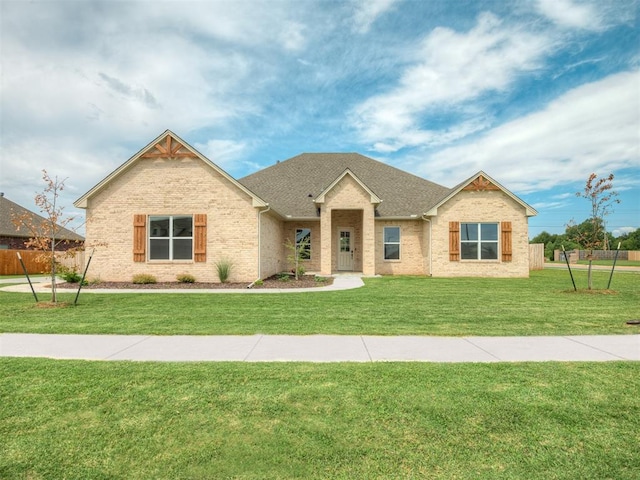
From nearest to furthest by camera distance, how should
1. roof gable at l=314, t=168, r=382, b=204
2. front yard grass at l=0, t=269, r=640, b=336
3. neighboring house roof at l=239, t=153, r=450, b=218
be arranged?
front yard grass at l=0, t=269, r=640, b=336 < roof gable at l=314, t=168, r=382, b=204 < neighboring house roof at l=239, t=153, r=450, b=218

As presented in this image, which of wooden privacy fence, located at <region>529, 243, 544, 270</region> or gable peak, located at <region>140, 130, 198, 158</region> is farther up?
gable peak, located at <region>140, 130, 198, 158</region>

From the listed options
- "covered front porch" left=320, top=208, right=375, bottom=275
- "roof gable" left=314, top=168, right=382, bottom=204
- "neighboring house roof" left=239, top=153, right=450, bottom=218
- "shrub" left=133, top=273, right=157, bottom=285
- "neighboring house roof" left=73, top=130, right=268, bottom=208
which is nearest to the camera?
"shrub" left=133, top=273, right=157, bottom=285

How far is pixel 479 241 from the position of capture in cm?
1859

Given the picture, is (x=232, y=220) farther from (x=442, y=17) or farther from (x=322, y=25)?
(x=442, y=17)

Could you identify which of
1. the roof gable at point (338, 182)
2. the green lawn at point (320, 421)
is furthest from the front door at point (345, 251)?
the green lawn at point (320, 421)

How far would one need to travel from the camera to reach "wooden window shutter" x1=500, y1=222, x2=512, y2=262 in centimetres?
1827

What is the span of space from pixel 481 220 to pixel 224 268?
13.6 m

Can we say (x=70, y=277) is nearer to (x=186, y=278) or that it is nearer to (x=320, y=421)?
(x=186, y=278)

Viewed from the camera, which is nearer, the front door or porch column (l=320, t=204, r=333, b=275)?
porch column (l=320, t=204, r=333, b=275)

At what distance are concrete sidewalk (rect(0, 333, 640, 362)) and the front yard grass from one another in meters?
0.44

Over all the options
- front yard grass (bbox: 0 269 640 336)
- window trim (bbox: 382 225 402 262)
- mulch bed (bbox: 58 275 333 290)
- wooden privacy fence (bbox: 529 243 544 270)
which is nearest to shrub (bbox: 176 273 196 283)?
mulch bed (bbox: 58 275 333 290)

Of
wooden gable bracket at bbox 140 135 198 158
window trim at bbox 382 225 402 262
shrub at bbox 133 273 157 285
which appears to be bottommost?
shrub at bbox 133 273 157 285

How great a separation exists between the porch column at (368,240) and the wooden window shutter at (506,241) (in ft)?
22.9

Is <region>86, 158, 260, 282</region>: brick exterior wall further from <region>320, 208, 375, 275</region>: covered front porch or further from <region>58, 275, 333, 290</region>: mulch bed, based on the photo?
<region>320, 208, 375, 275</region>: covered front porch
